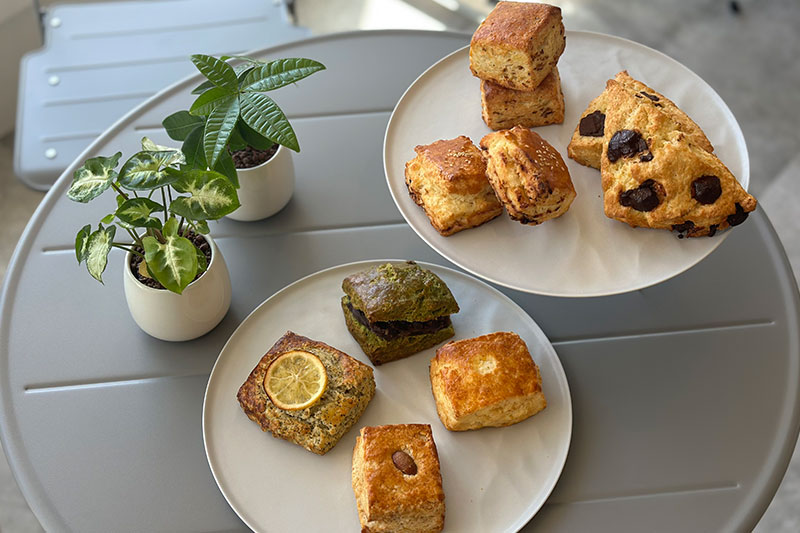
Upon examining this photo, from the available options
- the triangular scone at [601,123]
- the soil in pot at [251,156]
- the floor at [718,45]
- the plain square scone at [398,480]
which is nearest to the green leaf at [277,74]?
the soil in pot at [251,156]

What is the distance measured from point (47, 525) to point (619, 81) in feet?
3.62

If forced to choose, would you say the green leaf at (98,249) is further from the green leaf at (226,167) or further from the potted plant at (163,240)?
the green leaf at (226,167)

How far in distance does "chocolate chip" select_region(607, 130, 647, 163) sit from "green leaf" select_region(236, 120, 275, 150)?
0.56 meters

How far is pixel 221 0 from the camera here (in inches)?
86.9

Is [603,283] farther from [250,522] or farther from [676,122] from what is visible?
[250,522]

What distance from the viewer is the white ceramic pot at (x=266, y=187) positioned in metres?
1.42

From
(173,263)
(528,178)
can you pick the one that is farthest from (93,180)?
(528,178)

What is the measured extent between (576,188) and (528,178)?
0.47 feet

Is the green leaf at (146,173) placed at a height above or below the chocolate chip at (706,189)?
below

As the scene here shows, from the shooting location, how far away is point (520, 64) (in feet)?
3.94

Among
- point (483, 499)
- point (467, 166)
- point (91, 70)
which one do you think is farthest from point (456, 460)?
point (91, 70)

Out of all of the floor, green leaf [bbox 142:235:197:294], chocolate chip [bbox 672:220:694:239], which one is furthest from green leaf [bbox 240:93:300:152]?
the floor

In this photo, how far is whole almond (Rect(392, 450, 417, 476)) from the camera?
1.12 metres

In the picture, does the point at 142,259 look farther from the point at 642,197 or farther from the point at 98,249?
the point at 642,197
